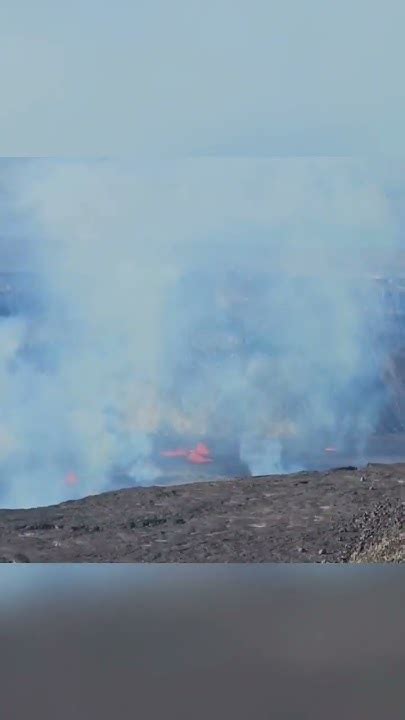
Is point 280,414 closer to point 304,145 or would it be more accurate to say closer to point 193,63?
point 304,145

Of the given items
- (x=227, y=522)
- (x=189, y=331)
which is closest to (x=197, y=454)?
(x=227, y=522)

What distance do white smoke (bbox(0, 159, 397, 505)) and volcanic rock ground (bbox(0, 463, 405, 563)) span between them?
0.35 feet

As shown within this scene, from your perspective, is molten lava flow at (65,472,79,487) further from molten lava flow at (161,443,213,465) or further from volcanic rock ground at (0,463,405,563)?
molten lava flow at (161,443,213,465)

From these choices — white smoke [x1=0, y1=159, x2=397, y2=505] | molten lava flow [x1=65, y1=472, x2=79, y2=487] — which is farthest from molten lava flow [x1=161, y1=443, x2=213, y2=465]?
molten lava flow [x1=65, y1=472, x2=79, y2=487]

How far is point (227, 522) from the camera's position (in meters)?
4.57

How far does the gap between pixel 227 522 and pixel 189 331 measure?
2.80ft

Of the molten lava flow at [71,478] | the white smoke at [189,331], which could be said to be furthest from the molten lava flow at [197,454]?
the molten lava flow at [71,478]

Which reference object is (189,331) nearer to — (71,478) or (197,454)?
(197,454)

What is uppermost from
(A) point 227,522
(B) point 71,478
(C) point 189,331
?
(C) point 189,331

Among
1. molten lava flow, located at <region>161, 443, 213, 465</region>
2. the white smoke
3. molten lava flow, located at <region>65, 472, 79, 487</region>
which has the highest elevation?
the white smoke

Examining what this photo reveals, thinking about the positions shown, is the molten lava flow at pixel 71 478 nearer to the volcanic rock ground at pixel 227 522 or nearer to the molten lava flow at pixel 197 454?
the volcanic rock ground at pixel 227 522

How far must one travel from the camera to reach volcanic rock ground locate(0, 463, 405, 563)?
14.8ft

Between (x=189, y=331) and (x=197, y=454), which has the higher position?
(x=189, y=331)

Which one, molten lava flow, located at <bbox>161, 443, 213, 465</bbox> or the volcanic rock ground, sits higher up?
molten lava flow, located at <bbox>161, 443, 213, 465</bbox>
